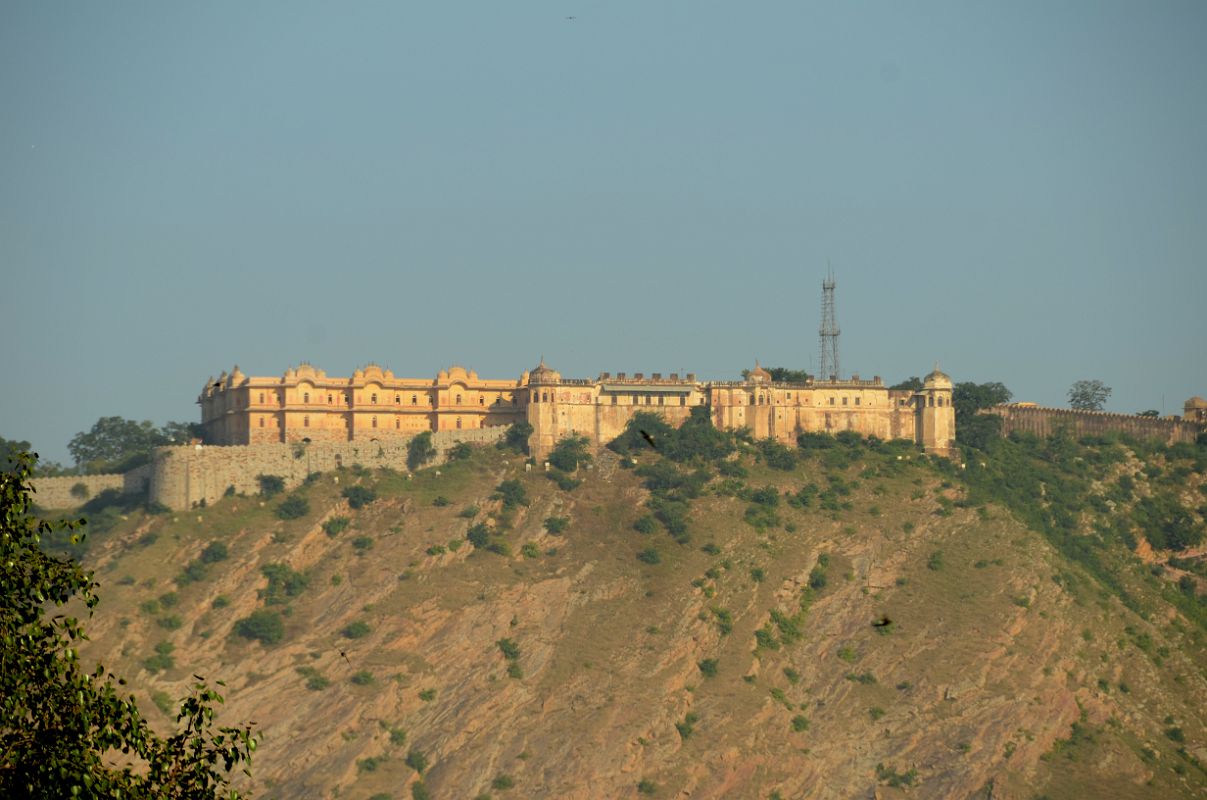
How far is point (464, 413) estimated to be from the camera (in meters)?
126

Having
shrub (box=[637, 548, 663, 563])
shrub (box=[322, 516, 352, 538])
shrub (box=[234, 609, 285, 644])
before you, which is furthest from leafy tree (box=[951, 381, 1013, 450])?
shrub (box=[234, 609, 285, 644])

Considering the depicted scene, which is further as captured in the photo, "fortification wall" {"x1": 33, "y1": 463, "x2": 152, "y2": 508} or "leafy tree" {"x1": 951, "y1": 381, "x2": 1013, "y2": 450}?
"leafy tree" {"x1": 951, "y1": 381, "x2": 1013, "y2": 450}

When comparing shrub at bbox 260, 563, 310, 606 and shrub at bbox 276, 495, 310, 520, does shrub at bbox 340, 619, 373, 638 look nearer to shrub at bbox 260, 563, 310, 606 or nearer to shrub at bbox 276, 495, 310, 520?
shrub at bbox 260, 563, 310, 606

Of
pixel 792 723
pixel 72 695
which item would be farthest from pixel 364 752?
pixel 72 695

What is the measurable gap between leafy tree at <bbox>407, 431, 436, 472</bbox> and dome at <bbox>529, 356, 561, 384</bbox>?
739cm

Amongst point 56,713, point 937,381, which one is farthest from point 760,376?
point 56,713

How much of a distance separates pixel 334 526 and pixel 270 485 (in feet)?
17.4

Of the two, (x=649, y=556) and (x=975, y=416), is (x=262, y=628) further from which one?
(x=975, y=416)

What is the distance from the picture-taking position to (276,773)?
327 feet

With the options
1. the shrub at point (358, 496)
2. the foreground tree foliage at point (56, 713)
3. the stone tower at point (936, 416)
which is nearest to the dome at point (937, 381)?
the stone tower at point (936, 416)

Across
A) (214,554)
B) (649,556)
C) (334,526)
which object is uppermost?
(334,526)

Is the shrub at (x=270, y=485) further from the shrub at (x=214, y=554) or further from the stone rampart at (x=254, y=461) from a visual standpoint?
the shrub at (x=214, y=554)

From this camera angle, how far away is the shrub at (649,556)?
11488 centimetres

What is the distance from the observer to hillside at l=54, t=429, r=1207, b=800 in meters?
102
